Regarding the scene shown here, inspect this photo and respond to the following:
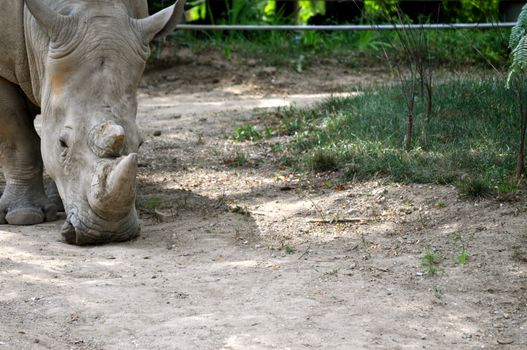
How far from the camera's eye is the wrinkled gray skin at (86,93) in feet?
19.2

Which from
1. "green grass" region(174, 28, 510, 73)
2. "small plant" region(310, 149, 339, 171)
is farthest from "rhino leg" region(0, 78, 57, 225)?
"green grass" region(174, 28, 510, 73)

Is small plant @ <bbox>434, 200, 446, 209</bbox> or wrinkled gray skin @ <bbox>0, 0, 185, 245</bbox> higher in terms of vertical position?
wrinkled gray skin @ <bbox>0, 0, 185, 245</bbox>

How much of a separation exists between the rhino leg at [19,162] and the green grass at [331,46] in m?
5.68

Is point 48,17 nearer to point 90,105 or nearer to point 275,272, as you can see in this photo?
point 90,105

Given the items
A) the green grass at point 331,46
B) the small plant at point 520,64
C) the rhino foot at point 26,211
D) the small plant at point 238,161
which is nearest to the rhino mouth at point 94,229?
the rhino foot at point 26,211

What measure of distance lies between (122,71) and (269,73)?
20.5ft

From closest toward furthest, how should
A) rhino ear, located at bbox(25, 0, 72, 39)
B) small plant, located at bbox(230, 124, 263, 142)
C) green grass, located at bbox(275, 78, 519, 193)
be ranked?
rhino ear, located at bbox(25, 0, 72, 39) → green grass, located at bbox(275, 78, 519, 193) → small plant, located at bbox(230, 124, 263, 142)

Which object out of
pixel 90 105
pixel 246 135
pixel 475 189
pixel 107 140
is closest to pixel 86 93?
A: pixel 90 105

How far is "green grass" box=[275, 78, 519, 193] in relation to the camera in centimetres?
708

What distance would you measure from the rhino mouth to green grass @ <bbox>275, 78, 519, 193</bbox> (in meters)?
1.94

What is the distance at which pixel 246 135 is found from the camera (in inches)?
368

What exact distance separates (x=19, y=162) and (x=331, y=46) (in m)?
6.77

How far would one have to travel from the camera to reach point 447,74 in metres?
11.0

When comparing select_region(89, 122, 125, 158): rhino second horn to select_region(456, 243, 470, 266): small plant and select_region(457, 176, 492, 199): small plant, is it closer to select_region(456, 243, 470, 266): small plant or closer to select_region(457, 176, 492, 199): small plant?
select_region(456, 243, 470, 266): small plant
